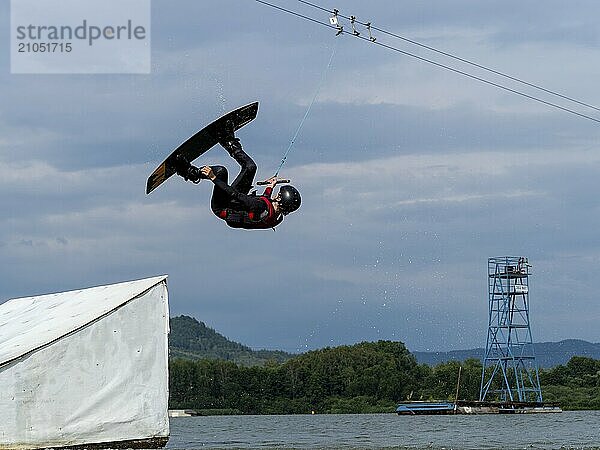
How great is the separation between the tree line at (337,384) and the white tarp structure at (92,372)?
79028mm

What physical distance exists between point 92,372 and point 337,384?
277ft

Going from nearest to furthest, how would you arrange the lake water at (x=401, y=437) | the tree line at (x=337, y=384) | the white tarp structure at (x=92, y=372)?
the white tarp structure at (x=92, y=372) → the lake water at (x=401, y=437) → the tree line at (x=337, y=384)

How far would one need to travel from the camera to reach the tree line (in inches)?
3964

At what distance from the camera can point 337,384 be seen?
103m

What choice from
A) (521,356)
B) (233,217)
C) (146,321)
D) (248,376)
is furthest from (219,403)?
(233,217)

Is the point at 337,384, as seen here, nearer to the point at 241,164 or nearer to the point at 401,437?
the point at 401,437

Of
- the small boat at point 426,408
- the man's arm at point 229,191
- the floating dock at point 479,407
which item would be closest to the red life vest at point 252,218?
the man's arm at point 229,191

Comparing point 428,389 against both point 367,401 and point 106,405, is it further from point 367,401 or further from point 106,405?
point 106,405

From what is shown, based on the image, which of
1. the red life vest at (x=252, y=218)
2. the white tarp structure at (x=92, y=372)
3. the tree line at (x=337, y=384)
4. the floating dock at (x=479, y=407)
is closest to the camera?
the red life vest at (x=252, y=218)

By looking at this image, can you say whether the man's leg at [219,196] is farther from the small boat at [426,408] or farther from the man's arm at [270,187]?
the small boat at [426,408]

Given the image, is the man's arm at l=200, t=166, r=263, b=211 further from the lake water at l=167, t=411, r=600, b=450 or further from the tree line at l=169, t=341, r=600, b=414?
the tree line at l=169, t=341, r=600, b=414

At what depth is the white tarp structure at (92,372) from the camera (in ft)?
61.8

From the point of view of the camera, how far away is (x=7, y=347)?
19.9 m

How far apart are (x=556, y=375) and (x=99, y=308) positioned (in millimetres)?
94502
